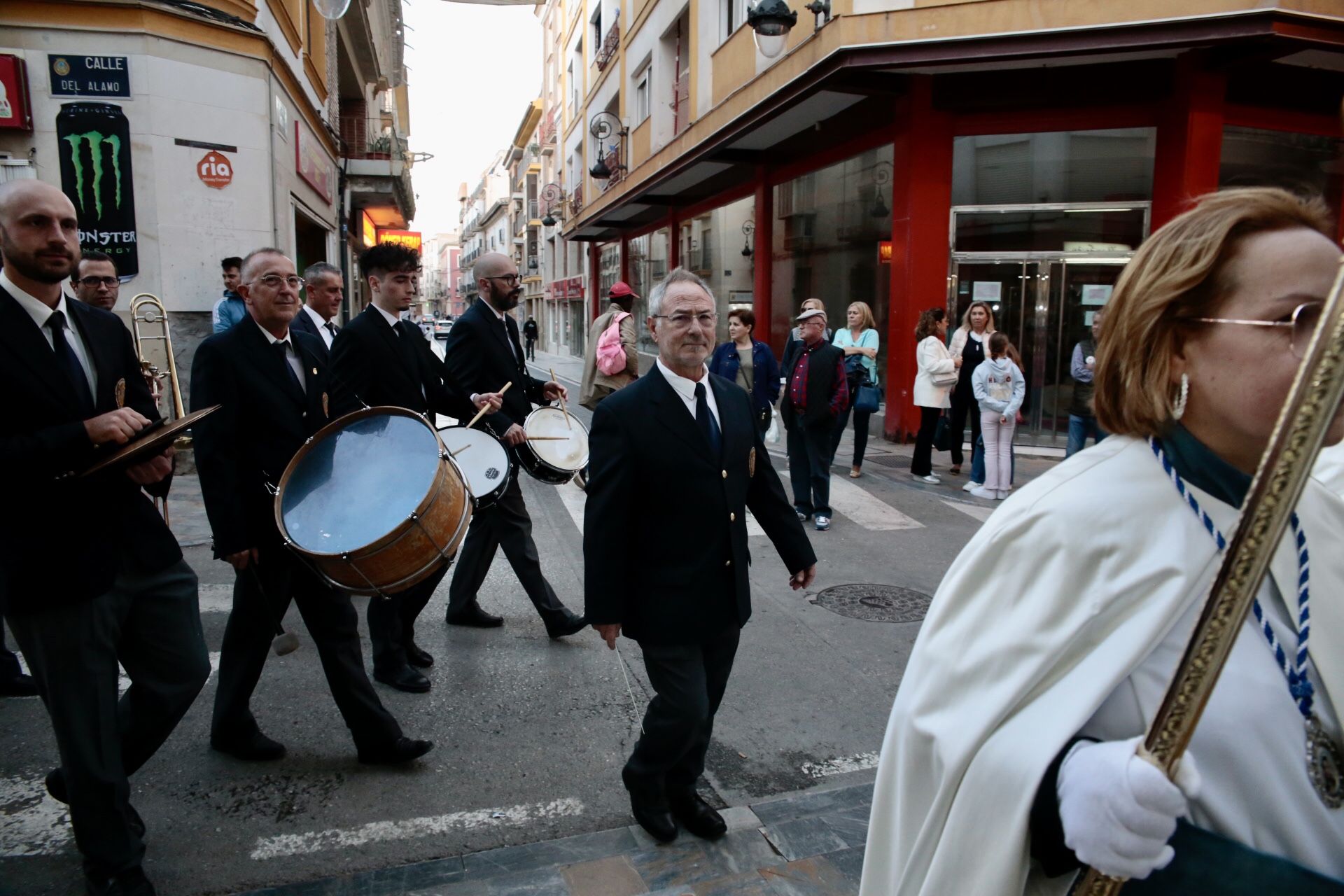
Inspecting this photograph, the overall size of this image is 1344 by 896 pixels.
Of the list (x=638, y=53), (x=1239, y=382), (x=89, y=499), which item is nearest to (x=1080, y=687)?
(x=1239, y=382)

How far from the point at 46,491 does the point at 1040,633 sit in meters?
2.75

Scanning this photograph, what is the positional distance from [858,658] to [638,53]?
2097cm

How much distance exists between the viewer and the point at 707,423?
3139mm

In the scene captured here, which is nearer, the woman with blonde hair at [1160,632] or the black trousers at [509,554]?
the woman with blonde hair at [1160,632]

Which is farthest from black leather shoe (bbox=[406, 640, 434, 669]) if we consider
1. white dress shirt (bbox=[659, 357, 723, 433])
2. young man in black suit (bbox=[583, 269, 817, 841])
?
white dress shirt (bbox=[659, 357, 723, 433])

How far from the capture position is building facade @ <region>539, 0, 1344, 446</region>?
10.3m

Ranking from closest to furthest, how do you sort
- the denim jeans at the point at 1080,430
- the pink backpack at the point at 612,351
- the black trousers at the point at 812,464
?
the black trousers at the point at 812,464 → the pink backpack at the point at 612,351 → the denim jeans at the point at 1080,430

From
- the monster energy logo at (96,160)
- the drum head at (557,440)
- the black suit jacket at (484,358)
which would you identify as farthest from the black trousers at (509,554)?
the monster energy logo at (96,160)

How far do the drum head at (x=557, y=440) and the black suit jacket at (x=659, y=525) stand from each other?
2.24m

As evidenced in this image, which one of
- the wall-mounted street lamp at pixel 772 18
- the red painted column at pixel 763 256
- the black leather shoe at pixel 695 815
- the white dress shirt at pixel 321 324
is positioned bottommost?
the black leather shoe at pixel 695 815

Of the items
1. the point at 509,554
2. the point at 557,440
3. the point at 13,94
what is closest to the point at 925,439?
the point at 557,440

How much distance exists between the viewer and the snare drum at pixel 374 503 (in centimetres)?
327

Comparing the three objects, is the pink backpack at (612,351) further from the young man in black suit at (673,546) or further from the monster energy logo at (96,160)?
the monster energy logo at (96,160)

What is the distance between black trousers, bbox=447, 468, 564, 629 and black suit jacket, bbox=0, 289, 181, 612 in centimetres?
233
